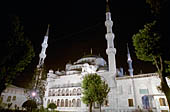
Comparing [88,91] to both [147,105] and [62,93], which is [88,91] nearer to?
[147,105]

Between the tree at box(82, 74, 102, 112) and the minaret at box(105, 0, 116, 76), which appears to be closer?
the tree at box(82, 74, 102, 112)

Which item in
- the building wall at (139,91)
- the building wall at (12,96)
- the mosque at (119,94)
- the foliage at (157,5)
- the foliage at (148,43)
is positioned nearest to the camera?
the foliage at (157,5)

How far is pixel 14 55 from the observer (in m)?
9.73

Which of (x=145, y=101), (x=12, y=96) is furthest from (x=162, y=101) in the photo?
(x=12, y=96)

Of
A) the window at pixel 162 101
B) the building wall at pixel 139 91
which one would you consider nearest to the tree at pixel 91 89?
the building wall at pixel 139 91

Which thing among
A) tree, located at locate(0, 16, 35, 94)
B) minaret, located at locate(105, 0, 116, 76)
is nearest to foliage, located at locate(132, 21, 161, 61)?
tree, located at locate(0, 16, 35, 94)

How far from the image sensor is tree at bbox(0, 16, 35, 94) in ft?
30.0

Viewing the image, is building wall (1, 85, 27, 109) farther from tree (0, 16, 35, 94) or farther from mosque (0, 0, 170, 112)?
tree (0, 16, 35, 94)

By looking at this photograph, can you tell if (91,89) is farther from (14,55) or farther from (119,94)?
(14,55)

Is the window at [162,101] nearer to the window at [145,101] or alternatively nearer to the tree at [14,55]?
the window at [145,101]

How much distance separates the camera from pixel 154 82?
2248 centimetres

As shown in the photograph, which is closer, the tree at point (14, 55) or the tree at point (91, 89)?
the tree at point (14, 55)

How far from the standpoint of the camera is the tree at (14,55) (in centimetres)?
914

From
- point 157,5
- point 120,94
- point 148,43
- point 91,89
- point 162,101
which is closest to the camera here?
point 157,5
